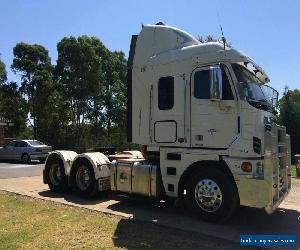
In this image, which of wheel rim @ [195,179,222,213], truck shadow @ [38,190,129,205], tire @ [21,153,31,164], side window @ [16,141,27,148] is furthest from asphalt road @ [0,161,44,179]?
wheel rim @ [195,179,222,213]

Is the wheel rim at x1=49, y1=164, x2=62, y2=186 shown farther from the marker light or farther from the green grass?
the marker light

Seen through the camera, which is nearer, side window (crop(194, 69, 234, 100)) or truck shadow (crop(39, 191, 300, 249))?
truck shadow (crop(39, 191, 300, 249))

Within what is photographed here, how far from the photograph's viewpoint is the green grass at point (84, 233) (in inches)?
274

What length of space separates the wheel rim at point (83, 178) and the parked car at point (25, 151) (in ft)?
48.5

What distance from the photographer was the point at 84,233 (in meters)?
7.60

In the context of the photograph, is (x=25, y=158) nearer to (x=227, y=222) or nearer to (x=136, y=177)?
(x=136, y=177)

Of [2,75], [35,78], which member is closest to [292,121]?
[35,78]

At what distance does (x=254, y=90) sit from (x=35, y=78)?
31568mm

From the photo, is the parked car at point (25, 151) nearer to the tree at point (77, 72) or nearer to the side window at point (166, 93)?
the tree at point (77, 72)

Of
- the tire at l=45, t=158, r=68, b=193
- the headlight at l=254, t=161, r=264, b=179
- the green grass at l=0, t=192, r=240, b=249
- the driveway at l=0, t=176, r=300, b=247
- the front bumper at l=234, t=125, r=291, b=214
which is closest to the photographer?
the green grass at l=0, t=192, r=240, b=249

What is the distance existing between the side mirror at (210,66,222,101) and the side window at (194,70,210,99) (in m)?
0.47

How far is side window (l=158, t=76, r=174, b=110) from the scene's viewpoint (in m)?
9.30

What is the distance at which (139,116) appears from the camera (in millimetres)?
9859

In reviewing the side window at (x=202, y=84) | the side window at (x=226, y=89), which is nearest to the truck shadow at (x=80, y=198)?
the side window at (x=202, y=84)
